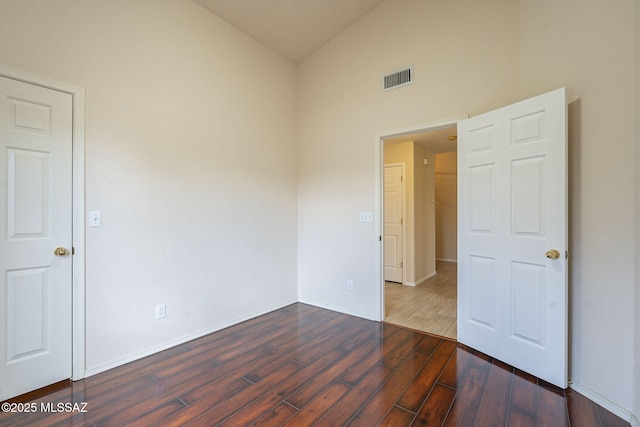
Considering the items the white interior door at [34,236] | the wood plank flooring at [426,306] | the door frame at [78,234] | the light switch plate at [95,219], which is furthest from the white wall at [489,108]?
the white interior door at [34,236]

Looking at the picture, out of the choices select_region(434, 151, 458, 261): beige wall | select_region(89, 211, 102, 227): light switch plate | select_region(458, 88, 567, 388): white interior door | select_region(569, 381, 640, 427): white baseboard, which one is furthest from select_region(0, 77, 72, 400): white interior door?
select_region(434, 151, 458, 261): beige wall

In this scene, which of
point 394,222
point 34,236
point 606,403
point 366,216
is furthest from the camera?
point 394,222

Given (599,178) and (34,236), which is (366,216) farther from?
(34,236)

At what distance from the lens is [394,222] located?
5109 mm

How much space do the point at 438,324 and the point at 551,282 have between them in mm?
1351

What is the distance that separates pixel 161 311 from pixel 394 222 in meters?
3.83

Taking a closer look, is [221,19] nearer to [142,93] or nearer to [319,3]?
[319,3]

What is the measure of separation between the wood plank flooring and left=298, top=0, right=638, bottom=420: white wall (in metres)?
0.46

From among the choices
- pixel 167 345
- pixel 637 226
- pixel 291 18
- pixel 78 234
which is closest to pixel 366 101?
pixel 291 18

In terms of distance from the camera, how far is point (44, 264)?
199 cm

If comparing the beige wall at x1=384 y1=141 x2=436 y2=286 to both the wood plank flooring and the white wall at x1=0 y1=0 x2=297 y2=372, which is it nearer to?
the wood plank flooring

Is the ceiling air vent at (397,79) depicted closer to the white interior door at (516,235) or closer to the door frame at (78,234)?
the white interior door at (516,235)

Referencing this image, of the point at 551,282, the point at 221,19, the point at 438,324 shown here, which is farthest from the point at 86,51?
the point at 438,324

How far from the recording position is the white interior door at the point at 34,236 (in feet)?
6.07
